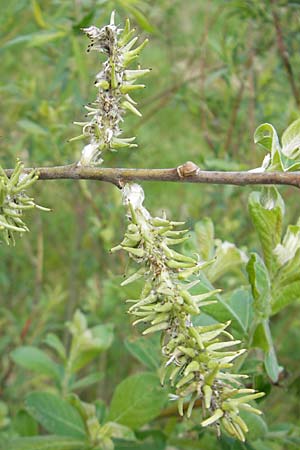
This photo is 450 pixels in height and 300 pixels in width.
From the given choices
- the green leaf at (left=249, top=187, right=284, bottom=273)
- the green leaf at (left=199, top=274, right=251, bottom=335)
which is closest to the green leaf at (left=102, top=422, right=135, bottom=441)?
the green leaf at (left=199, top=274, right=251, bottom=335)

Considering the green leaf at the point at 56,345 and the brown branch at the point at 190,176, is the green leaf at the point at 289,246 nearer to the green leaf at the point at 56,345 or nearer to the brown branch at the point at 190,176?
the brown branch at the point at 190,176

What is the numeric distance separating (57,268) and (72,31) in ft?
4.35

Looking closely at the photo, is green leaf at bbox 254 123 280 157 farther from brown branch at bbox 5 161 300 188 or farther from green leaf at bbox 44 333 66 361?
green leaf at bbox 44 333 66 361

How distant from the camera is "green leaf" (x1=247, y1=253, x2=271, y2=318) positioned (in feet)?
3.01

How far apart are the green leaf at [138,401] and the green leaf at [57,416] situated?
7cm

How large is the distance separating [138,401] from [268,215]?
1.43ft

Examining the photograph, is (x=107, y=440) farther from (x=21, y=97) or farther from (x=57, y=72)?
(x=21, y=97)

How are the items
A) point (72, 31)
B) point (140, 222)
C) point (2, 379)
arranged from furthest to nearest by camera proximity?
point (2, 379) → point (72, 31) → point (140, 222)

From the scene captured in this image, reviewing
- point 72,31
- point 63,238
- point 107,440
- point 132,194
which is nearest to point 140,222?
point 132,194

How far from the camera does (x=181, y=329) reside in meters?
0.69

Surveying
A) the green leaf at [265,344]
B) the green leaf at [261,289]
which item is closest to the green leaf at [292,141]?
the green leaf at [261,289]

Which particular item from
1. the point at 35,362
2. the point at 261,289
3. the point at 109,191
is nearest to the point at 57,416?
the point at 35,362

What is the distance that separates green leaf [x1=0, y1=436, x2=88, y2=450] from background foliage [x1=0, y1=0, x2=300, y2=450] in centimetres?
1

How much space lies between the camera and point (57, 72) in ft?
5.66
